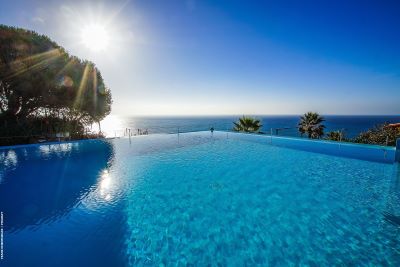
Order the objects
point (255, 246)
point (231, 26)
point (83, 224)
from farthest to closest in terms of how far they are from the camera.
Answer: point (231, 26) → point (83, 224) → point (255, 246)

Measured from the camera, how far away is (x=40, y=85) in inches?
550

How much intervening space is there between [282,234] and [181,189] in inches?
133

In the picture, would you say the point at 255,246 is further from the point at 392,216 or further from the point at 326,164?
the point at 326,164

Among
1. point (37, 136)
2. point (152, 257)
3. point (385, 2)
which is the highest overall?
point (385, 2)

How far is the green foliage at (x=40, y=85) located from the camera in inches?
506

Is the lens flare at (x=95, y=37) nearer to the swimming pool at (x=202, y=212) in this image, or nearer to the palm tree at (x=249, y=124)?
the swimming pool at (x=202, y=212)

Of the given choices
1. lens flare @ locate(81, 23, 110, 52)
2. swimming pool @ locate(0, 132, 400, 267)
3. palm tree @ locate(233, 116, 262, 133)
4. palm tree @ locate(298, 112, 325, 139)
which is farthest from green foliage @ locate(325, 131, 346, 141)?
lens flare @ locate(81, 23, 110, 52)

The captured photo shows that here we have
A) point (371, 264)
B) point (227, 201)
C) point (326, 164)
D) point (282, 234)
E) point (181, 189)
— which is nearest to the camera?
point (371, 264)

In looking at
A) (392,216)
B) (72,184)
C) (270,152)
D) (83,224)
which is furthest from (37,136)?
(392,216)

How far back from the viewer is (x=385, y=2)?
1013cm

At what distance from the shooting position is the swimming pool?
3.33m

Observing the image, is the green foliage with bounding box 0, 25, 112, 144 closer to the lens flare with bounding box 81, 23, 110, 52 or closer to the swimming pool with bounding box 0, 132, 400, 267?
the lens flare with bounding box 81, 23, 110, 52

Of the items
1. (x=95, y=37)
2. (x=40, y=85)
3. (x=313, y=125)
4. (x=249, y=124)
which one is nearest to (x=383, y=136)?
(x=249, y=124)

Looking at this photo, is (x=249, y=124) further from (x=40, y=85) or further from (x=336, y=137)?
(x=40, y=85)
